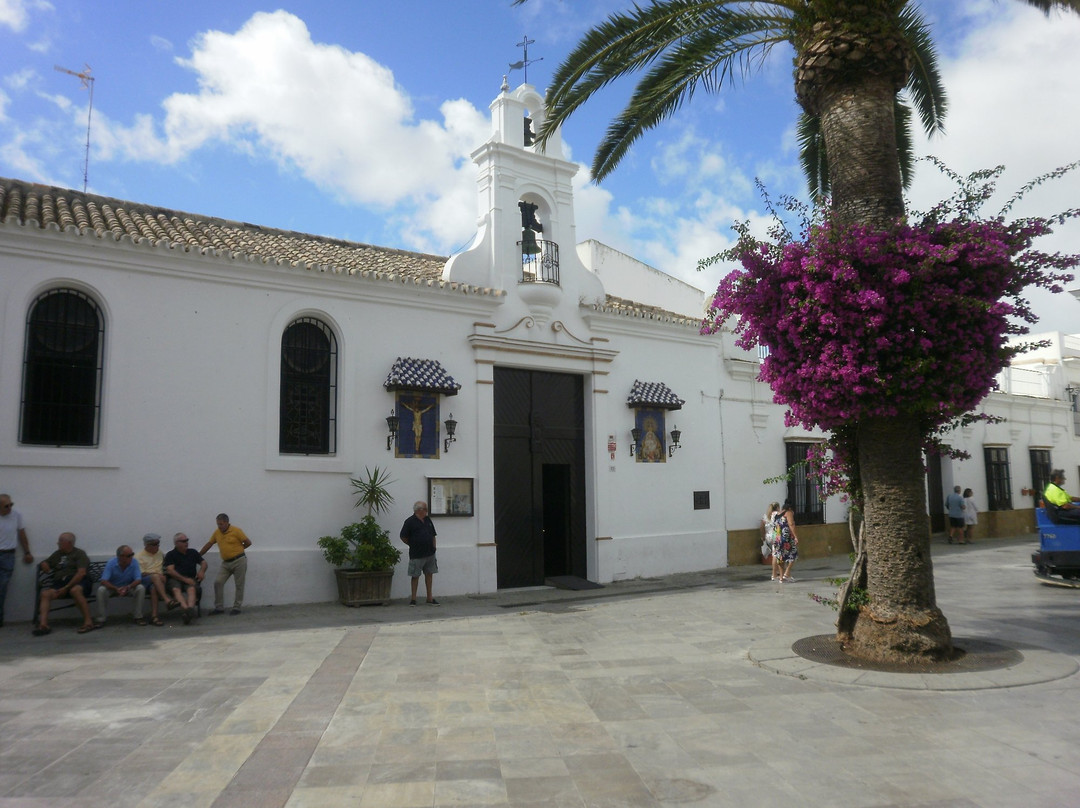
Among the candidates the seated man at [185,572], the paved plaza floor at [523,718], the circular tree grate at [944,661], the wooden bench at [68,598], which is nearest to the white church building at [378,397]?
the wooden bench at [68,598]

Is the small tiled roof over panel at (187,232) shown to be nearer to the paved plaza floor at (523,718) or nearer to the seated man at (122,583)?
the seated man at (122,583)

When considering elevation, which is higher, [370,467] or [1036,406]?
[1036,406]

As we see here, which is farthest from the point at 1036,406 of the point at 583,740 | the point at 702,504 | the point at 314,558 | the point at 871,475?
the point at 583,740

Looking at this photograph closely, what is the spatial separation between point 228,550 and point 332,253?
20.0 ft

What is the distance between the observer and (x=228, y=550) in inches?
430

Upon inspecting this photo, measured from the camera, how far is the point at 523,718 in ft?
19.5

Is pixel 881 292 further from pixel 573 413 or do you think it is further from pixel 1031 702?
pixel 573 413

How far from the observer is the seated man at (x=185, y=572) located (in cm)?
1023

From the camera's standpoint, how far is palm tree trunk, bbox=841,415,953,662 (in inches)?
279

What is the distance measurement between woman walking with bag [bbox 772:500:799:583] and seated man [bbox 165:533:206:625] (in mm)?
9634

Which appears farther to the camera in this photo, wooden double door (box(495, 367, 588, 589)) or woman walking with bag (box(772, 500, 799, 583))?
woman walking with bag (box(772, 500, 799, 583))

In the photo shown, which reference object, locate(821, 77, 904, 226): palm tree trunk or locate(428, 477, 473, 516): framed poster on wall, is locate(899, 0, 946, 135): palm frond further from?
locate(428, 477, 473, 516): framed poster on wall

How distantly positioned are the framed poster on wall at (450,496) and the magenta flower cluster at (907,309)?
748cm

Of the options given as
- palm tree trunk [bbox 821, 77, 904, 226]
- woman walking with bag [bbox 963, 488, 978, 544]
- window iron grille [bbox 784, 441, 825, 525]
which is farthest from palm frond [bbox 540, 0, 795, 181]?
woman walking with bag [bbox 963, 488, 978, 544]
